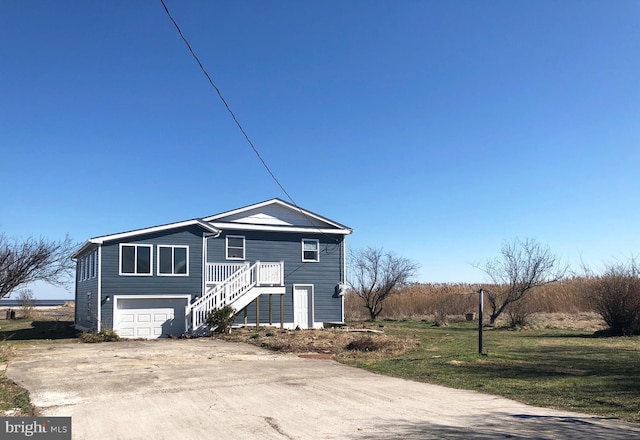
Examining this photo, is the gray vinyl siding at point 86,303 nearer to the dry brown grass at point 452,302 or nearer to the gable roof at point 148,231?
the gable roof at point 148,231

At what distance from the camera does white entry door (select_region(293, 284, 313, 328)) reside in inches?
1135

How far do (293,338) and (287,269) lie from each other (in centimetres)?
832

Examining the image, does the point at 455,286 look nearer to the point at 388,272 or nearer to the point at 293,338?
the point at 388,272

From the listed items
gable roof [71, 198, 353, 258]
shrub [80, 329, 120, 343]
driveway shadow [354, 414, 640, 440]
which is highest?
gable roof [71, 198, 353, 258]

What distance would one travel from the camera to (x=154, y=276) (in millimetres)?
24453

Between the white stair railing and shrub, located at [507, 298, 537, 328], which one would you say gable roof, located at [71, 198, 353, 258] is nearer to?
the white stair railing

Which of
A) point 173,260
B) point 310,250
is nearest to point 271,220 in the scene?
point 310,250

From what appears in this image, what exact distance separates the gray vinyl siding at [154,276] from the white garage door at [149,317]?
382 millimetres

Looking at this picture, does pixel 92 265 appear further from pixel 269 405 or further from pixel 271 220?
pixel 269 405

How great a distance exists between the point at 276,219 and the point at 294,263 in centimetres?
233

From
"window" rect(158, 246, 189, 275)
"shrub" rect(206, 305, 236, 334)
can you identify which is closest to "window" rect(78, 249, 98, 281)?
"window" rect(158, 246, 189, 275)

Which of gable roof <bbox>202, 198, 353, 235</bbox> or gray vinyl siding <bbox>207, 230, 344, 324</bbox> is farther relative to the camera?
gray vinyl siding <bbox>207, 230, 344, 324</bbox>

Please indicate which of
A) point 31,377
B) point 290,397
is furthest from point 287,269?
point 290,397

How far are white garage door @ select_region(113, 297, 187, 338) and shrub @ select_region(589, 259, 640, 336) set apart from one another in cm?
1754
